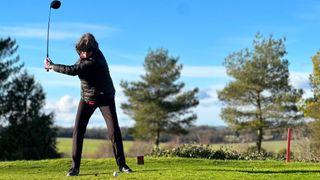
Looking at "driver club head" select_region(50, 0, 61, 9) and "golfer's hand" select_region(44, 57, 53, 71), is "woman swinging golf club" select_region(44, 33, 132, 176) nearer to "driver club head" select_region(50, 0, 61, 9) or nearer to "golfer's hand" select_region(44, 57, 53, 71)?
"golfer's hand" select_region(44, 57, 53, 71)

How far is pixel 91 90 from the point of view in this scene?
1084cm

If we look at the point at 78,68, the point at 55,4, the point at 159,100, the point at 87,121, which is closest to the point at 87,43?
the point at 78,68

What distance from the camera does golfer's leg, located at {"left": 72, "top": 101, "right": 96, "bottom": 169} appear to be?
1097 cm

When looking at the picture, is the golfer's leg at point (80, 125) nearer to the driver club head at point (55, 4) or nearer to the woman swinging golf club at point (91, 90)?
the woman swinging golf club at point (91, 90)

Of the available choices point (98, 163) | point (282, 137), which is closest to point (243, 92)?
point (282, 137)

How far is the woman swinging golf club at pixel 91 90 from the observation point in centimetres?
1072

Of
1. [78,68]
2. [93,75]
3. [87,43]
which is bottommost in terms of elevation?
[93,75]

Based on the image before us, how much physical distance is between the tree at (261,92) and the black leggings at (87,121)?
1683 inches

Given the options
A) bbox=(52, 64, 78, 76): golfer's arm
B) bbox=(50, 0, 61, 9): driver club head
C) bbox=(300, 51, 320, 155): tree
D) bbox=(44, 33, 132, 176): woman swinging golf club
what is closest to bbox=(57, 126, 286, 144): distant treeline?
bbox=(300, 51, 320, 155): tree

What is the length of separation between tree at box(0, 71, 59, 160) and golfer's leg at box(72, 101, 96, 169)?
36.3 meters

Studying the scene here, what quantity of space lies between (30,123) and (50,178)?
128 feet

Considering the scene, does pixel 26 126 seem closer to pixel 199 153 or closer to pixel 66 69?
pixel 199 153

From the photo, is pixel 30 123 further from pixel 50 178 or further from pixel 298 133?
pixel 50 178

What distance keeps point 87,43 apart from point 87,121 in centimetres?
155
